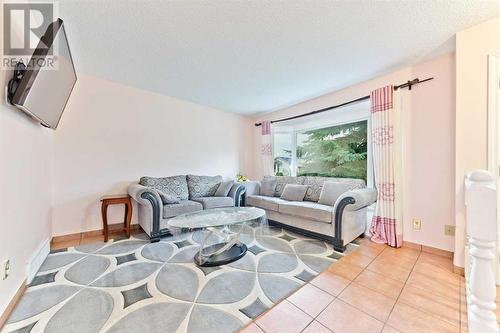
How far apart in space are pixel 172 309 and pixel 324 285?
1216 mm

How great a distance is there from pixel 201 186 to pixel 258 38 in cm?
254

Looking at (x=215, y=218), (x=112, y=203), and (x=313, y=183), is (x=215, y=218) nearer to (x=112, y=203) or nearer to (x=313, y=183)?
(x=112, y=203)

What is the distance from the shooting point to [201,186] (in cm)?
365

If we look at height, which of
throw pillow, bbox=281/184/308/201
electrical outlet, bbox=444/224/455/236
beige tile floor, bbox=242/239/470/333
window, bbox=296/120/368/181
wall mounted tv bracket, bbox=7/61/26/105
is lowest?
beige tile floor, bbox=242/239/470/333

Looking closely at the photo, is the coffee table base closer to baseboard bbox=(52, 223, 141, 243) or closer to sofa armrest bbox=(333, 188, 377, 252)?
sofa armrest bbox=(333, 188, 377, 252)

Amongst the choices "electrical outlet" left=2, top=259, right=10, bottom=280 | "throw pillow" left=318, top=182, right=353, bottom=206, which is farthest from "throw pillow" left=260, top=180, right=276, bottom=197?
"electrical outlet" left=2, top=259, right=10, bottom=280

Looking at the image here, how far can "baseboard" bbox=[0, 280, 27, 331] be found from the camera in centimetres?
128

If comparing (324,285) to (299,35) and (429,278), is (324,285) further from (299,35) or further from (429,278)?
(299,35)

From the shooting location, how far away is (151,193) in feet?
8.54

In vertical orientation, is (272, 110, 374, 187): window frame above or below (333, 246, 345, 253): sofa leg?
above

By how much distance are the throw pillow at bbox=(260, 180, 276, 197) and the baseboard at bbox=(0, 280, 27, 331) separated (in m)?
3.11

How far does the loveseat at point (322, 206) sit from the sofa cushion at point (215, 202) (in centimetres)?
39

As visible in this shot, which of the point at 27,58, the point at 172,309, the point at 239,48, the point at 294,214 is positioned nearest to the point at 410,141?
the point at 294,214

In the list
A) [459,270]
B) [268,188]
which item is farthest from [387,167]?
[268,188]
